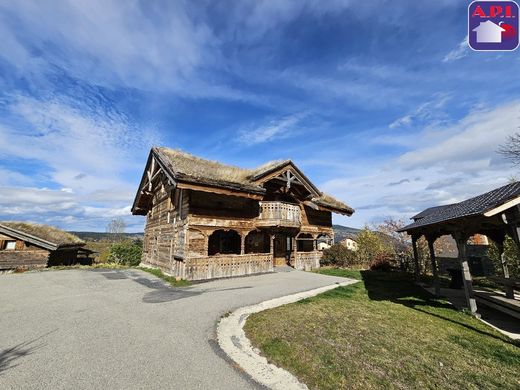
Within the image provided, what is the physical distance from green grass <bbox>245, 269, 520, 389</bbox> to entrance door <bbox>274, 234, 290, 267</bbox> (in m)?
11.7

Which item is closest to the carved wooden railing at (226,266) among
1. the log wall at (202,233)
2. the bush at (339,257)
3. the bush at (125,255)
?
the log wall at (202,233)

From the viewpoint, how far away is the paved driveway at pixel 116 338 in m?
4.29

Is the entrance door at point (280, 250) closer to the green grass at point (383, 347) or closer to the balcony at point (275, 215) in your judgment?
the balcony at point (275, 215)

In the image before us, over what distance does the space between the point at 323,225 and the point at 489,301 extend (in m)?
14.5

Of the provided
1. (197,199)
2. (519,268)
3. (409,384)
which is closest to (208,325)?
(409,384)

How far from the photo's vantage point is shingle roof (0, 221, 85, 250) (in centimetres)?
2108

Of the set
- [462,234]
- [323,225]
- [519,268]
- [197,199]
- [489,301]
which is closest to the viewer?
[462,234]

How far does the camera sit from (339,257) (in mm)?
22734

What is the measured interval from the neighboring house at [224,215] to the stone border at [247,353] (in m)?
6.84

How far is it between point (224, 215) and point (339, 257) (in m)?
11.7

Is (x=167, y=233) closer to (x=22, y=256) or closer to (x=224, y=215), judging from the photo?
(x=224, y=215)

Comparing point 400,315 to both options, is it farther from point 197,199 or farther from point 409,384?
point 197,199

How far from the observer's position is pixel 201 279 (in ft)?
46.5

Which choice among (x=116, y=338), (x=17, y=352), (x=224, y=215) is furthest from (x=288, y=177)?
(x=17, y=352)
